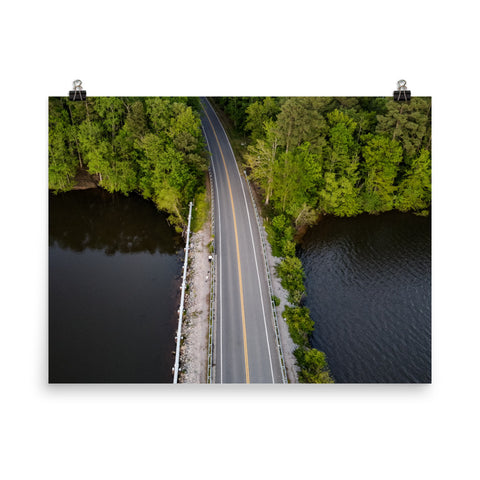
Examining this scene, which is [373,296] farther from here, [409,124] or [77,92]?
[77,92]

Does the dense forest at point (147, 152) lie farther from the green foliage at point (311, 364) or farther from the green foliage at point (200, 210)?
the green foliage at point (311, 364)

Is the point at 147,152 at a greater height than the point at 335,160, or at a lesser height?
greater

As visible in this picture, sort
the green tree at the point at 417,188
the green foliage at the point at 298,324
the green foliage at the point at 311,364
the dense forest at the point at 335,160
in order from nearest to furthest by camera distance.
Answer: the green foliage at the point at 311,364 → the green foliage at the point at 298,324 → the green tree at the point at 417,188 → the dense forest at the point at 335,160

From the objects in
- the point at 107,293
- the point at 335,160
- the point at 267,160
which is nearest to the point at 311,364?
the point at 107,293

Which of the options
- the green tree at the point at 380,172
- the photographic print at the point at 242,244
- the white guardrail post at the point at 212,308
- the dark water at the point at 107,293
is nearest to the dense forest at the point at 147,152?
the photographic print at the point at 242,244
